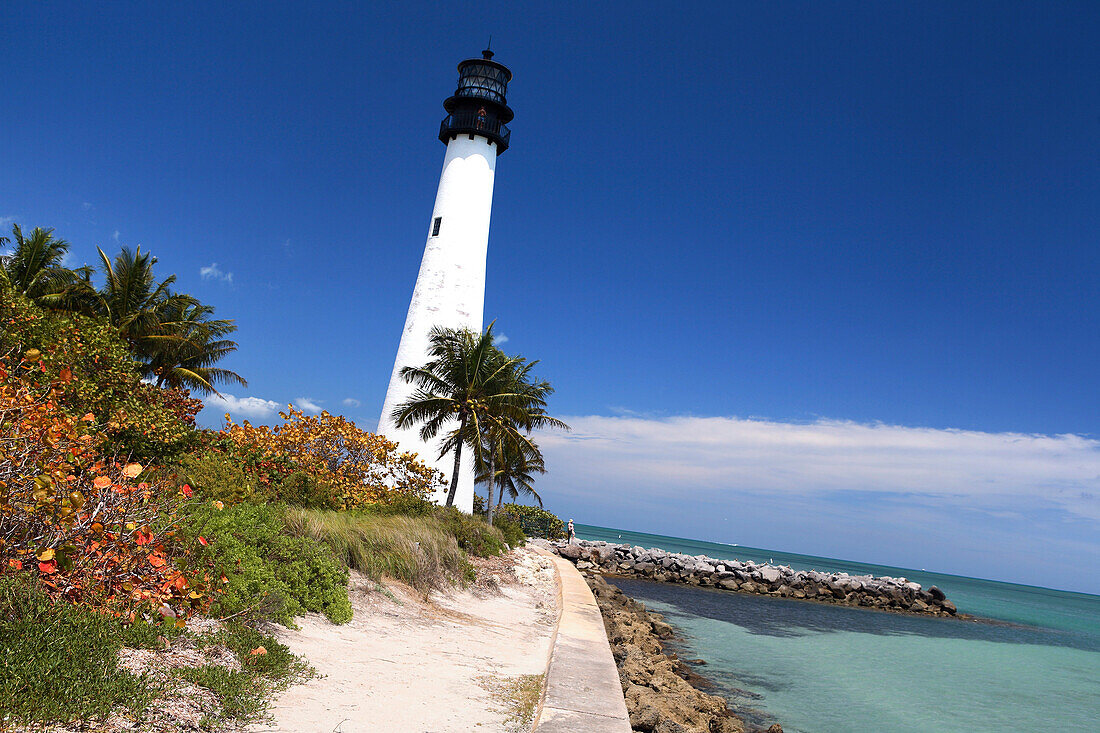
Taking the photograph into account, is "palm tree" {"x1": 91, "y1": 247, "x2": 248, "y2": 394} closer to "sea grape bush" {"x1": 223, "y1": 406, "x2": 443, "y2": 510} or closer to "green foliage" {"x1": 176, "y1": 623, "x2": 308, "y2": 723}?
"sea grape bush" {"x1": 223, "y1": 406, "x2": 443, "y2": 510}

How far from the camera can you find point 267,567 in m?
6.70

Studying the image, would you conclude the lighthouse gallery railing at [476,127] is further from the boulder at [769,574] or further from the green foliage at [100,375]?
the boulder at [769,574]

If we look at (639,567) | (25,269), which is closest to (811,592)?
(639,567)

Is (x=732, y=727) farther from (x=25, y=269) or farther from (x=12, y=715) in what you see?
(x=25, y=269)

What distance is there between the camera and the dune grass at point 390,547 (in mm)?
9273

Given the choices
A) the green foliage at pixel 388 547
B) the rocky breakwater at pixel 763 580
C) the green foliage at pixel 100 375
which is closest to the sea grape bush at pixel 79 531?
the green foliage at pixel 388 547

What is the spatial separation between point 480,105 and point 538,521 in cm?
2438

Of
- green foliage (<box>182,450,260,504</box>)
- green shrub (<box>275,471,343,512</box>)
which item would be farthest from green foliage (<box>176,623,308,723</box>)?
green shrub (<box>275,471,343,512</box>)

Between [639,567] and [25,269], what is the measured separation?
98.6 ft

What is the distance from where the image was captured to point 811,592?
34906mm

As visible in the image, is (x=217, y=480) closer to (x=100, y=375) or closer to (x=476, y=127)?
(x=100, y=375)

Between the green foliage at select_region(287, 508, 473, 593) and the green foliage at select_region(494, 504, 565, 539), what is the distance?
27767 millimetres

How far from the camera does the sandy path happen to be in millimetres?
4652

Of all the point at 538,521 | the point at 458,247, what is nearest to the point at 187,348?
the point at 458,247
